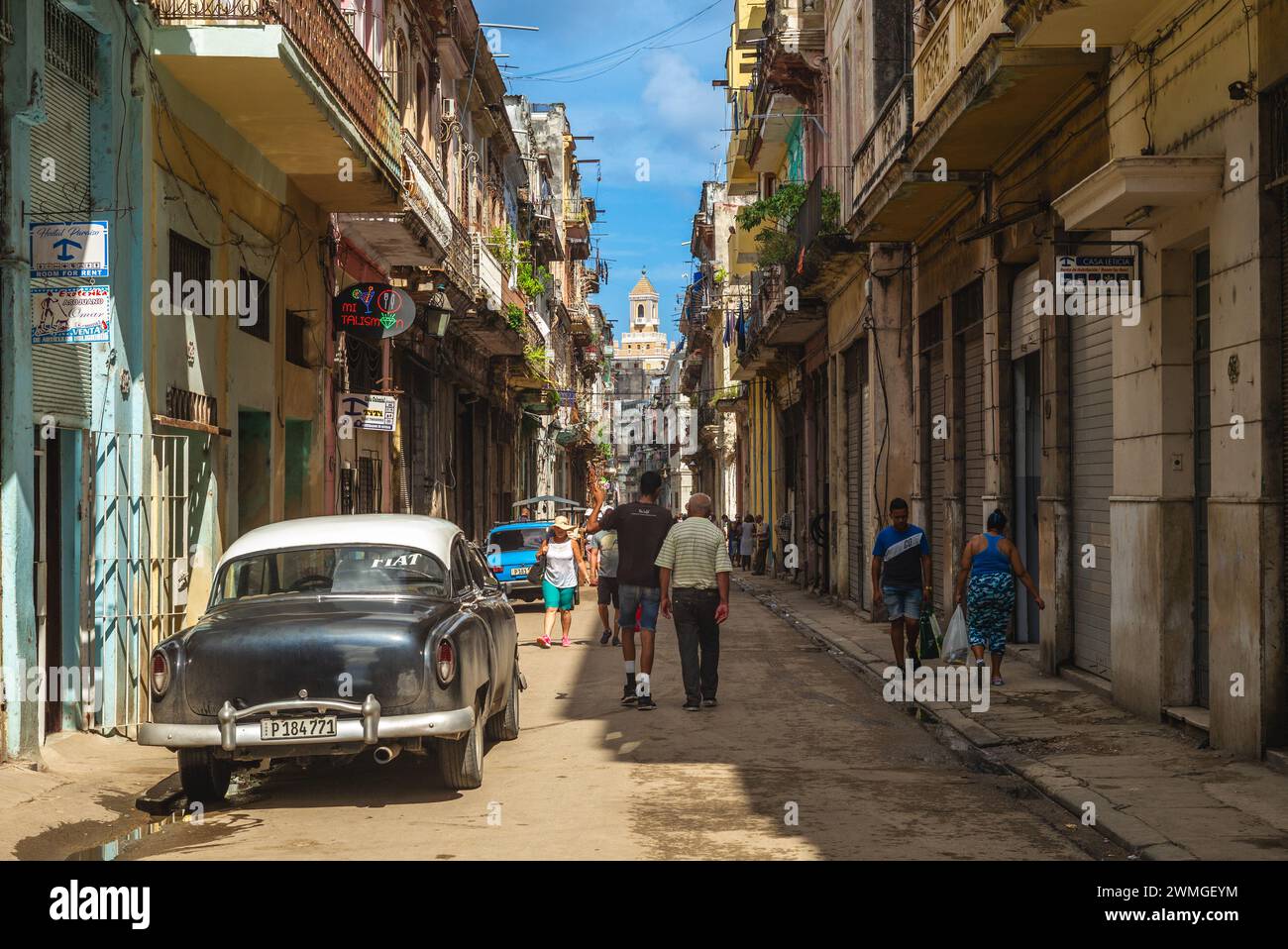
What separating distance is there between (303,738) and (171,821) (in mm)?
924

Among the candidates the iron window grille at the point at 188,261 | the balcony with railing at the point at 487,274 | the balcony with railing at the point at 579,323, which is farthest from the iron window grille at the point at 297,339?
the balcony with railing at the point at 579,323

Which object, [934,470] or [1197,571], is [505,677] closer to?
[1197,571]

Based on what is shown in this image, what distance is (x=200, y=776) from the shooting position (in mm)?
8102

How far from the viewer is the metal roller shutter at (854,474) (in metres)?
23.7

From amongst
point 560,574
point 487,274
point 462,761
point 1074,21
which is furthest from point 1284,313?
point 487,274

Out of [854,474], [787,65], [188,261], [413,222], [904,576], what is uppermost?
[787,65]

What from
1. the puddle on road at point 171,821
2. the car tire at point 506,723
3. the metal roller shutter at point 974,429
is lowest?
the puddle on road at point 171,821

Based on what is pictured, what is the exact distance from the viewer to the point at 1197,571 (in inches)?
408

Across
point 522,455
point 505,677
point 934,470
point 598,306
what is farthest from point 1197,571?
point 598,306

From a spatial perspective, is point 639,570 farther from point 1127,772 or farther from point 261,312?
point 261,312

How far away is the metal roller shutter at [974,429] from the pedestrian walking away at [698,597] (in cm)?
568

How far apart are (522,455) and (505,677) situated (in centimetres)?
3820

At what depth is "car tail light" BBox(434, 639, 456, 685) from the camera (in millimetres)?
7879

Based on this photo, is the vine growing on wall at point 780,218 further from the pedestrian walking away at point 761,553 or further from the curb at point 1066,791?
the curb at point 1066,791
